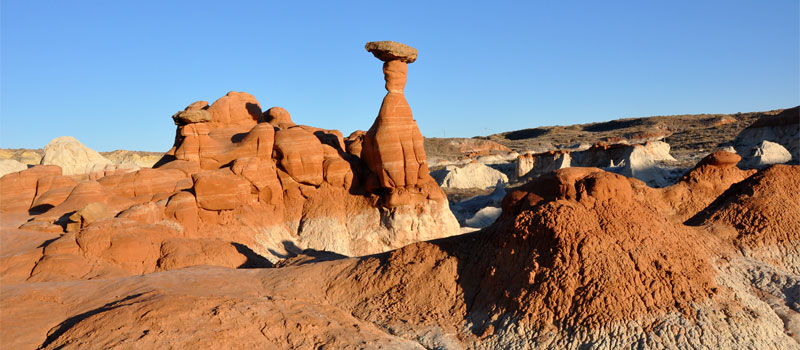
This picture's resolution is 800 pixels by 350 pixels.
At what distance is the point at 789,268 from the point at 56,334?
12147 millimetres

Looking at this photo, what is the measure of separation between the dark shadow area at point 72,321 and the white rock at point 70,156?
3459cm

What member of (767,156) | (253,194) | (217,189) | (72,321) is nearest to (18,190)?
(217,189)

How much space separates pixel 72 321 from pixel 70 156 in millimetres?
38866

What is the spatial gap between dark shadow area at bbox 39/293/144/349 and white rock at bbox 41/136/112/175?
113ft

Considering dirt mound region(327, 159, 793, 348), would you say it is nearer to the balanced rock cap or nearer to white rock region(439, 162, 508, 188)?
the balanced rock cap

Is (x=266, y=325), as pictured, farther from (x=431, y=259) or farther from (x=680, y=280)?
(x=680, y=280)

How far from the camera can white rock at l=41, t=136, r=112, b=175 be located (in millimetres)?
39719

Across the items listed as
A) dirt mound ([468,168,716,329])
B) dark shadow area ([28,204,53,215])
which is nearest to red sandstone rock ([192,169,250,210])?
dark shadow area ([28,204,53,215])

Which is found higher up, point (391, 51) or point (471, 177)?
point (391, 51)

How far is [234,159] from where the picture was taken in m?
21.7

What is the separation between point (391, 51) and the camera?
70.0 feet

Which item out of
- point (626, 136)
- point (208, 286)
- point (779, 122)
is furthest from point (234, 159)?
point (626, 136)

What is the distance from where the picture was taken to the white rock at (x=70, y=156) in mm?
39719

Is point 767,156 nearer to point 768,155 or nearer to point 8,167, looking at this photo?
point 768,155
